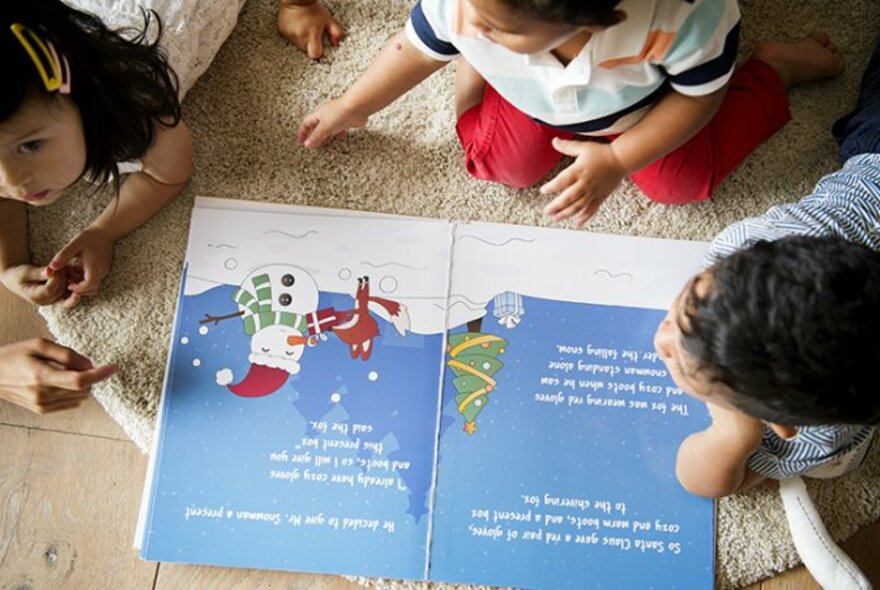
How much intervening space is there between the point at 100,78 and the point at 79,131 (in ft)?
0.15

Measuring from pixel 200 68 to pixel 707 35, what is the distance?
492 millimetres

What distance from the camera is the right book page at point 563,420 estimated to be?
2.47 ft

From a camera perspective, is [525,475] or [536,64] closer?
[536,64]

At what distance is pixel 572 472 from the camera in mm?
765

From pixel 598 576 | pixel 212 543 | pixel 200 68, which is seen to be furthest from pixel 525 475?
pixel 200 68

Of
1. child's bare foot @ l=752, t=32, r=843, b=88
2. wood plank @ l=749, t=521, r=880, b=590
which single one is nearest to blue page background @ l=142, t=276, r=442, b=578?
wood plank @ l=749, t=521, r=880, b=590

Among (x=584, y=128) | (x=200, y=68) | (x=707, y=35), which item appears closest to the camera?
(x=707, y=35)

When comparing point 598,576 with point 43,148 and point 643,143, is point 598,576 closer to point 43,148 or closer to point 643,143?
point 643,143

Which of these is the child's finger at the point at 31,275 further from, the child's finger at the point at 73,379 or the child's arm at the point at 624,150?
the child's arm at the point at 624,150

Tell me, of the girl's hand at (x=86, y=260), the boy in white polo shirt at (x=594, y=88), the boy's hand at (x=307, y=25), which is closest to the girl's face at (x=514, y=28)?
the boy in white polo shirt at (x=594, y=88)

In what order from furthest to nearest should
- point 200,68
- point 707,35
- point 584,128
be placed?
point 200,68 → point 584,128 → point 707,35

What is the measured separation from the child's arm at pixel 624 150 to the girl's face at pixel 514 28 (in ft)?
0.55

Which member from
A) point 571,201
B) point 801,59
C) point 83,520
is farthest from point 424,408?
point 801,59

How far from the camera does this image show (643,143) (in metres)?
0.70
